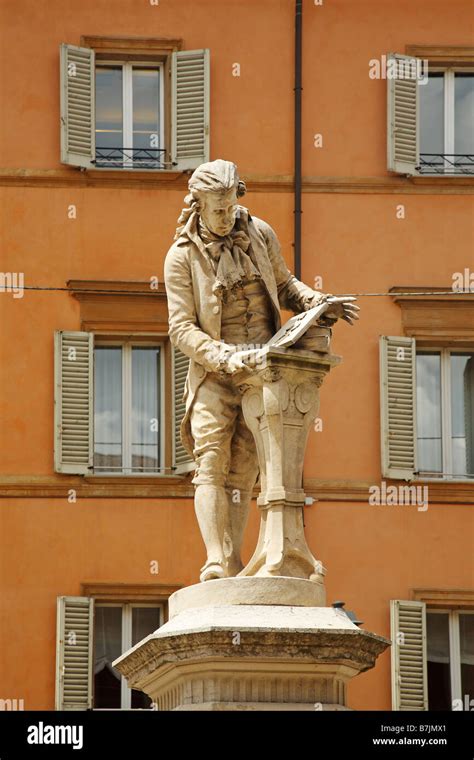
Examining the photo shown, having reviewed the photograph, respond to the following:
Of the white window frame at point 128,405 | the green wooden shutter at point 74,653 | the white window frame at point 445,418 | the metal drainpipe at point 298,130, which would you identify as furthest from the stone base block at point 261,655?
the metal drainpipe at point 298,130

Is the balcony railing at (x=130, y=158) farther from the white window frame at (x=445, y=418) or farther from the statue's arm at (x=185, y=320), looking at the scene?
the statue's arm at (x=185, y=320)

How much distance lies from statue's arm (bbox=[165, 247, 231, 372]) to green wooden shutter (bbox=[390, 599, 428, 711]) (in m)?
13.3

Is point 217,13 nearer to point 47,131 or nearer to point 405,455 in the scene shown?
point 47,131

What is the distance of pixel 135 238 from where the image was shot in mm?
30828

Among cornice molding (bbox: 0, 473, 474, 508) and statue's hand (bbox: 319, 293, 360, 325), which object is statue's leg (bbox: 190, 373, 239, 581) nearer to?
statue's hand (bbox: 319, 293, 360, 325)

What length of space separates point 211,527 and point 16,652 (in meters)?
13.7

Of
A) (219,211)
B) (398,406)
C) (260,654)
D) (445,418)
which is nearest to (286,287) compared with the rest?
(219,211)

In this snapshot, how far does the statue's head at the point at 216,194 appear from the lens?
53.6ft

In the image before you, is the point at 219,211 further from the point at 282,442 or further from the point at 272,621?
the point at 272,621

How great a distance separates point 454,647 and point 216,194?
14462 millimetres

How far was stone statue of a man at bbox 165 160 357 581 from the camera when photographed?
16203 mm

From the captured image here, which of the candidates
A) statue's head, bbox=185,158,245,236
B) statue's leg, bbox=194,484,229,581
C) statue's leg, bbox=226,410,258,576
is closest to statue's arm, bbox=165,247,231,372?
statue's head, bbox=185,158,245,236
